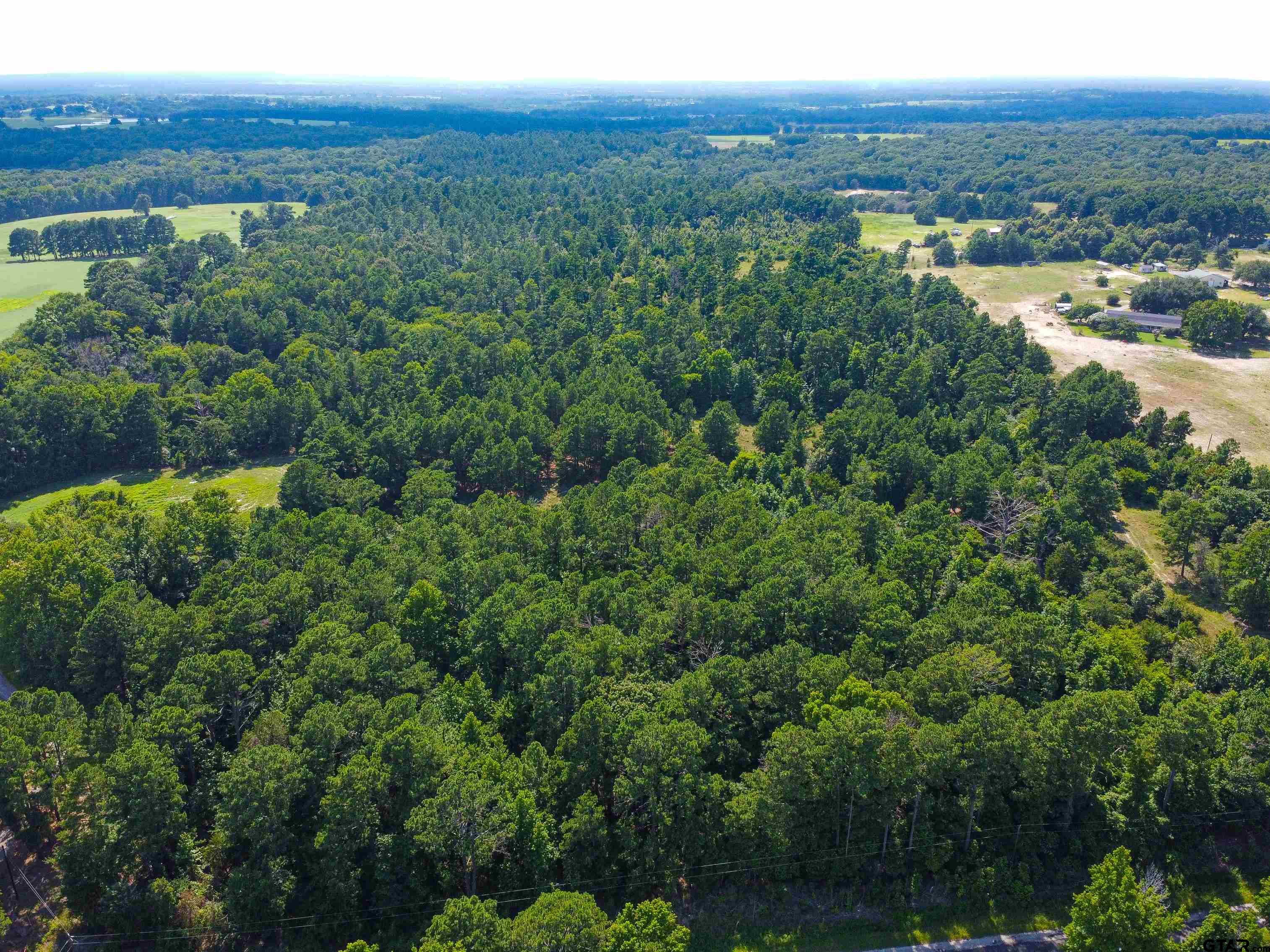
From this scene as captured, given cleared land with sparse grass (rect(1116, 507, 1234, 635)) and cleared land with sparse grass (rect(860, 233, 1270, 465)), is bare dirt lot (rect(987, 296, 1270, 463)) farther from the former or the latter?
cleared land with sparse grass (rect(1116, 507, 1234, 635))

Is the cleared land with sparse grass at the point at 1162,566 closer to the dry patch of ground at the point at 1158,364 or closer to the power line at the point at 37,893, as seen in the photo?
the dry patch of ground at the point at 1158,364

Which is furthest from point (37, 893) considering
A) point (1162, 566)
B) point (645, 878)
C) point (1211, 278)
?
point (1211, 278)

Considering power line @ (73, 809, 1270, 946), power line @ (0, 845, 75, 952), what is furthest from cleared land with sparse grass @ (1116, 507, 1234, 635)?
power line @ (0, 845, 75, 952)

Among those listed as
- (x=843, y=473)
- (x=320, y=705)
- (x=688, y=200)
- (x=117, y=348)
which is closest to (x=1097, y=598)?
(x=843, y=473)

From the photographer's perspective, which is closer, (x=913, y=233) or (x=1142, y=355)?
(x=1142, y=355)

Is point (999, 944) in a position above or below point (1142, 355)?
below

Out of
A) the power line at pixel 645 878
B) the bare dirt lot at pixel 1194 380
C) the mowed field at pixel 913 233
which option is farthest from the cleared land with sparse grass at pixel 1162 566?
the mowed field at pixel 913 233

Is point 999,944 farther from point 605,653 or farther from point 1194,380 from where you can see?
point 1194,380
